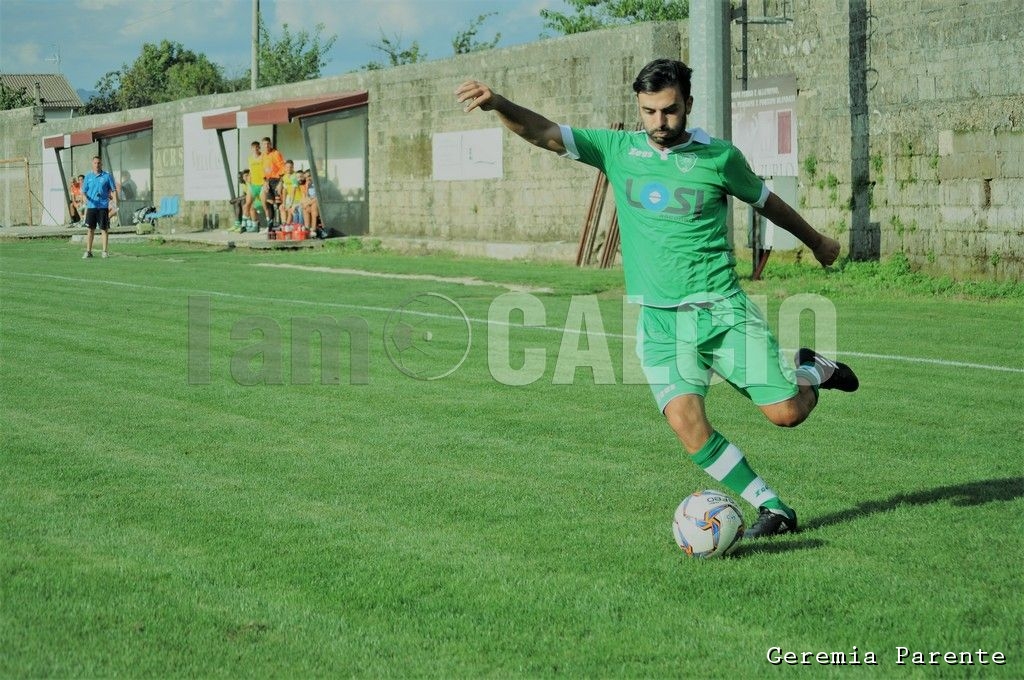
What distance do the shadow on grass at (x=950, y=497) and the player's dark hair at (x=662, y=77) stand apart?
2150 mm

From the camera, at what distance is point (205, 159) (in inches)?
1640

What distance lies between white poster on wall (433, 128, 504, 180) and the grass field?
52.5 feet

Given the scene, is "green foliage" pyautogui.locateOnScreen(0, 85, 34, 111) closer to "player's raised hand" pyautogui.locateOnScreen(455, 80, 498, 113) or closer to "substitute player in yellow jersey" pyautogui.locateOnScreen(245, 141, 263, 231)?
"substitute player in yellow jersey" pyautogui.locateOnScreen(245, 141, 263, 231)

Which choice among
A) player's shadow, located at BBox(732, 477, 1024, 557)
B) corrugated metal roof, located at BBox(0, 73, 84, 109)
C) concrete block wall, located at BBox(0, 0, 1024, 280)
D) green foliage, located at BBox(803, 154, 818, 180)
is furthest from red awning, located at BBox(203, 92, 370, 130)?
Result: corrugated metal roof, located at BBox(0, 73, 84, 109)

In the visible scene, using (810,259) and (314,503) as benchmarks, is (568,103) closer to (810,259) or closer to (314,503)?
(810,259)

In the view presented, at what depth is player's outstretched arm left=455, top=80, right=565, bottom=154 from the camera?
19.1 ft

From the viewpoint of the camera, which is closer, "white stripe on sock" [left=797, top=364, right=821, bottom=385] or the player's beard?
the player's beard

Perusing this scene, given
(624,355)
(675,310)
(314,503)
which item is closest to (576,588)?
(675,310)

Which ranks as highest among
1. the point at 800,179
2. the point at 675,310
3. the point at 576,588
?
the point at 800,179

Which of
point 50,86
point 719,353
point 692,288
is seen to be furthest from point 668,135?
point 50,86

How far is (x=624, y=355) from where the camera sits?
12.2m

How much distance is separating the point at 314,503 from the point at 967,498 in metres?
3.31

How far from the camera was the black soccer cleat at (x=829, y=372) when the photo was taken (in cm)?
634

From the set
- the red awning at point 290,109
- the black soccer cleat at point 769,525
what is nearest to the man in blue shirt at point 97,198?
the red awning at point 290,109
